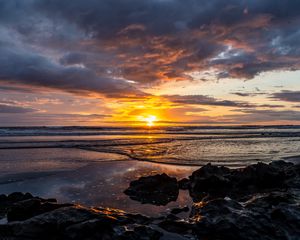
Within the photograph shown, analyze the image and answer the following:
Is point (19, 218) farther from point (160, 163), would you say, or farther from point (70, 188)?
point (160, 163)

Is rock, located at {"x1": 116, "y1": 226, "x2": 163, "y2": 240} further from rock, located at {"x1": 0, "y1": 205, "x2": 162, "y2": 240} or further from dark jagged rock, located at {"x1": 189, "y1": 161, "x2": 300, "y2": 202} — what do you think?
dark jagged rock, located at {"x1": 189, "y1": 161, "x2": 300, "y2": 202}

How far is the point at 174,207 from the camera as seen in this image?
9789mm

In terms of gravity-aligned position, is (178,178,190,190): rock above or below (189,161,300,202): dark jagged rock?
below

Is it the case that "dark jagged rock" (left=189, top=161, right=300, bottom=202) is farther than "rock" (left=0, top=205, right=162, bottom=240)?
Yes

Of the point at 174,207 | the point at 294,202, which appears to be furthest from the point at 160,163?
the point at 294,202

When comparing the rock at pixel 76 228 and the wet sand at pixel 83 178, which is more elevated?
the rock at pixel 76 228

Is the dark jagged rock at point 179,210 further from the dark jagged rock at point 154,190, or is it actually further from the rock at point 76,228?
the rock at point 76,228

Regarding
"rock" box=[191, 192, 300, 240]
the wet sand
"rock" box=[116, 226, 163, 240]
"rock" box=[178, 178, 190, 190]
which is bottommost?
the wet sand

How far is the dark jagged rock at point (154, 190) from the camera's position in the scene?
10.8 metres

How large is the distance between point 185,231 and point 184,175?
27.9 feet

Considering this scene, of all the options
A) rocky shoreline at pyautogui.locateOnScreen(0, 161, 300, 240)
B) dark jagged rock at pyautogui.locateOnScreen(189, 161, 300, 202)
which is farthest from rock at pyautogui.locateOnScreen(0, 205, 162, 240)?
dark jagged rock at pyautogui.locateOnScreen(189, 161, 300, 202)

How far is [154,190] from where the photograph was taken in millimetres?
11844

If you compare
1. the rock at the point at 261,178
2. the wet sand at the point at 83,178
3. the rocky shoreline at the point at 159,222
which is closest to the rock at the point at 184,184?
the wet sand at the point at 83,178

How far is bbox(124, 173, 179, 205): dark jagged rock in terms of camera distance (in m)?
10.8
